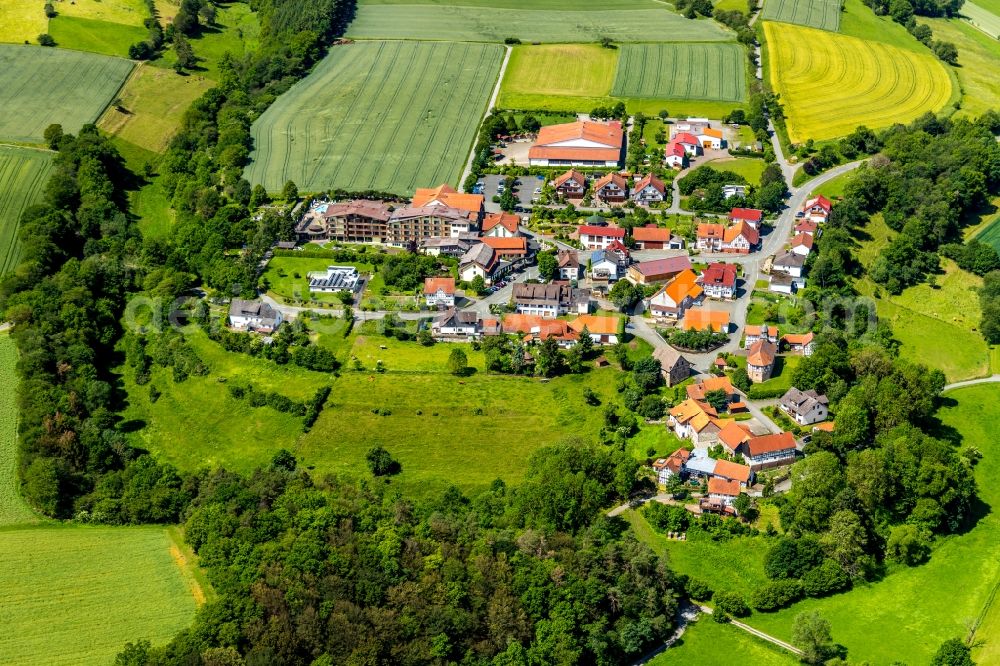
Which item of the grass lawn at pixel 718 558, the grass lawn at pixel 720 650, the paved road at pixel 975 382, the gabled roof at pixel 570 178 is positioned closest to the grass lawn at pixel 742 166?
the gabled roof at pixel 570 178

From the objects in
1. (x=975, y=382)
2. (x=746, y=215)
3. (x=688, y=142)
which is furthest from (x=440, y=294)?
(x=975, y=382)

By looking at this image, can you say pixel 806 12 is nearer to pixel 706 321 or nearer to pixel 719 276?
pixel 719 276

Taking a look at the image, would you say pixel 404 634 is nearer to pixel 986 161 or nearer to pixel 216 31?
pixel 986 161

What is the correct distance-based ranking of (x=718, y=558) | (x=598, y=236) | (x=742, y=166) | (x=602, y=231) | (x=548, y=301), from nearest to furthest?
1. (x=718, y=558)
2. (x=548, y=301)
3. (x=602, y=231)
4. (x=598, y=236)
5. (x=742, y=166)

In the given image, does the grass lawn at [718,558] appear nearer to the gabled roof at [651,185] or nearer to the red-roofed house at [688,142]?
the gabled roof at [651,185]

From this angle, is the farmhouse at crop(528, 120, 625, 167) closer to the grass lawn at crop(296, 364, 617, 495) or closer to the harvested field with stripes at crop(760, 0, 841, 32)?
the grass lawn at crop(296, 364, 617, 495)

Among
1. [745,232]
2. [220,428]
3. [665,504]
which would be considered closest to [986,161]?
[745,232]
